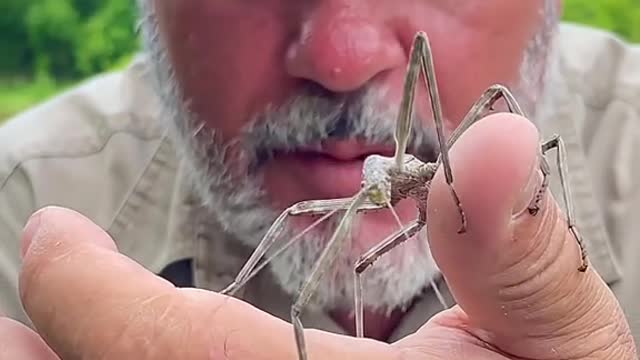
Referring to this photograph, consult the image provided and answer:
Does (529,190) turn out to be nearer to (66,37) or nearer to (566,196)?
(566,196)

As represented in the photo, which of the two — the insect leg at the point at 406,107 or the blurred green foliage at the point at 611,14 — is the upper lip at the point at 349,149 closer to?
the insect leg at the point at 406,107

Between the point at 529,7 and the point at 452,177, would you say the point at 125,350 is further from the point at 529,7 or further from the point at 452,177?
the point at 529,7

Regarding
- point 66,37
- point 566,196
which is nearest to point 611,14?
point 66,37

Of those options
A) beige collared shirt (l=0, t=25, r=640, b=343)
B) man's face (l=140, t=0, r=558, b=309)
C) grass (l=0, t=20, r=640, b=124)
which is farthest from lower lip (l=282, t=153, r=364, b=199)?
grass (l=0, t=20, r=640, b=124)

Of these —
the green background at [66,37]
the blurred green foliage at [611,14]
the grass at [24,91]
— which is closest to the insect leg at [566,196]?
the green background at [66,37]

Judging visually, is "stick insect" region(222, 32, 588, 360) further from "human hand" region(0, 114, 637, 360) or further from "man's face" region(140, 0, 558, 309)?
"man's face" region(140, 0, 558, 309)

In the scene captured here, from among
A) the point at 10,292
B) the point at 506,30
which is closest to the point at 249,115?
the point at 506,30
